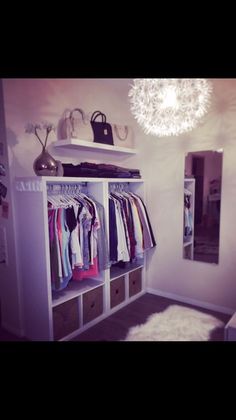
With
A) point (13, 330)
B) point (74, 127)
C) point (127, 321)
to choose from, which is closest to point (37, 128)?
point (74, 127)

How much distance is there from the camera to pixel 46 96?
7.83ft

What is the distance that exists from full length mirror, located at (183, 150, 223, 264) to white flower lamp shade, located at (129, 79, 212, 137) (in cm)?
107

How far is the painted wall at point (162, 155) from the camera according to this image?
2.25 m

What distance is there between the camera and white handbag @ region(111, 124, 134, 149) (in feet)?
9.49

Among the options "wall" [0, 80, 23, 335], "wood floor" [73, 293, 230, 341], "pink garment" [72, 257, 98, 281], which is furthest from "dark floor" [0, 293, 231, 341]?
"pink garment" [72, 257, 98, 281]

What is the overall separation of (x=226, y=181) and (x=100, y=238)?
143 centimetres

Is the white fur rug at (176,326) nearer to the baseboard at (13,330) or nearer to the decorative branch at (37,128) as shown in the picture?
the baseboard at (13,330)

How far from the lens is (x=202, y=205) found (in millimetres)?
2732

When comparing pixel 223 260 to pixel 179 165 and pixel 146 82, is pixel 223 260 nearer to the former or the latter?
pixel 179 165

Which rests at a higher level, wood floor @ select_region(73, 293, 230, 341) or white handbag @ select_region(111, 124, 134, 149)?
white handbag @ select_region(111, 124, 134, 149)

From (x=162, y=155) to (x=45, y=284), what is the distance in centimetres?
199

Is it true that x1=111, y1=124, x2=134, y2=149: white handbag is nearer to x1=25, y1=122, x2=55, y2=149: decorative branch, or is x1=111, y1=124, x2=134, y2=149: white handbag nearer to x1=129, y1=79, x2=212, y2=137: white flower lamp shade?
x1=25, y1=122, x2=55, y2=149: decorative branch

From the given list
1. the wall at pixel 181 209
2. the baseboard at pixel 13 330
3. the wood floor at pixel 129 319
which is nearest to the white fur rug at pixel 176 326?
the wood floor at pixel 129 319
